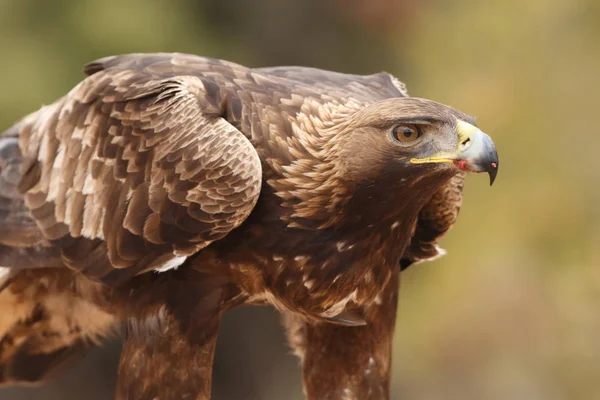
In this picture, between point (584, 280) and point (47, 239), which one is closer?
point (47, 239)

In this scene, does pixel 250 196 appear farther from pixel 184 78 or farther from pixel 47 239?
pixel 47 239

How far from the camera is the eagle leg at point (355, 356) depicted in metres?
4.96

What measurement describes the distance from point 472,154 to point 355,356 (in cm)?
156

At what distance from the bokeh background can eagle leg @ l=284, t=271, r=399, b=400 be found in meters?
4.83

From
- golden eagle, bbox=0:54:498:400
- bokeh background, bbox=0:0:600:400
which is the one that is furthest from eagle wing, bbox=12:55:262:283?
bokeh background, bbox=0:0:600:400

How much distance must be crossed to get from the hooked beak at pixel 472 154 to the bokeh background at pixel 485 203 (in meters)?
5.69

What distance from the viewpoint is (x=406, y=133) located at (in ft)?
13.1

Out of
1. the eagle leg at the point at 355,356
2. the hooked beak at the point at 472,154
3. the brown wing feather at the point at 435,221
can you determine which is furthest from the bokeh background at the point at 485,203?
the hooked beak at the point at 472,154

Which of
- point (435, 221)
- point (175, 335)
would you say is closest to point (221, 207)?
point (175, 335)

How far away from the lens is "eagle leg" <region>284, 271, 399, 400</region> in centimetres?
496

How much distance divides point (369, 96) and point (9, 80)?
4.55m

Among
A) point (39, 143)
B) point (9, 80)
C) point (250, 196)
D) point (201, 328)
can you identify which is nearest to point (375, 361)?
point (201, 328)

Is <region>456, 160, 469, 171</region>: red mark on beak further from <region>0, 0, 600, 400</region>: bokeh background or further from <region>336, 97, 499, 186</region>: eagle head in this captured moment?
<region>0, 0, 600, 400</region>: bokeh background

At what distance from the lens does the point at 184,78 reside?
450 centimetres
